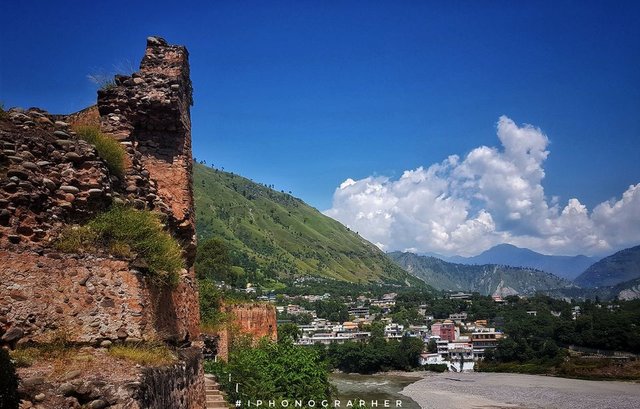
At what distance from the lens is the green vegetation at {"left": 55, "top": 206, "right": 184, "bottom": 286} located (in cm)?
614

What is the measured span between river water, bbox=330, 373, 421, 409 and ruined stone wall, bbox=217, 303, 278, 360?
1496cm

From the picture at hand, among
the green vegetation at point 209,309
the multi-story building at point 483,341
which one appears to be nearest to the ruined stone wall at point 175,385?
the green vegetation at point 209,309

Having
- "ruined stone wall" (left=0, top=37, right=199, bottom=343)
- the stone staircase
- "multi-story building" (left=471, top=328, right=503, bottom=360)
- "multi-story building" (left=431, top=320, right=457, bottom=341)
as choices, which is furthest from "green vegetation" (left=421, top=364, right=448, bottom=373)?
"ruined stone wall" (left=0, top=37, right=199, bottom=343)

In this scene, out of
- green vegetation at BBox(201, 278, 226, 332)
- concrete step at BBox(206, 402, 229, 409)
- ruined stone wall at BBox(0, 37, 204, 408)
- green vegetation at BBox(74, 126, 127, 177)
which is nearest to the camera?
ruined stone wall at BBox(0, 37, 204, 408)

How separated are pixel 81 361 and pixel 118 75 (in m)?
6.79

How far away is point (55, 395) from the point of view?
4.51m

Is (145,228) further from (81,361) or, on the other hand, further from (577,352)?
(577,352)

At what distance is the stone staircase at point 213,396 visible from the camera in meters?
19.3

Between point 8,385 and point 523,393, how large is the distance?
71425 millimetres

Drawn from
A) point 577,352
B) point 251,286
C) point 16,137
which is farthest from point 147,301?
point 251,286

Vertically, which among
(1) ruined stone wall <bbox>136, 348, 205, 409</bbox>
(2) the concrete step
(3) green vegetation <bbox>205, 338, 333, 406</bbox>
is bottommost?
(2) the concrete step

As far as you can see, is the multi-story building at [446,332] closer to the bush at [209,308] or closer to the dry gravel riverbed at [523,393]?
the dry gravel riverbed at [523,393]

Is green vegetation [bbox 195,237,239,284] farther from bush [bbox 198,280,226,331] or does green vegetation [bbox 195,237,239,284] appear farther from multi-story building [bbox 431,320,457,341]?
multi-story building [bbox 431,320,457,341]

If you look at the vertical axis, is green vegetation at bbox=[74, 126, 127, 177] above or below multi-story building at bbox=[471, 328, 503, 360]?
above
